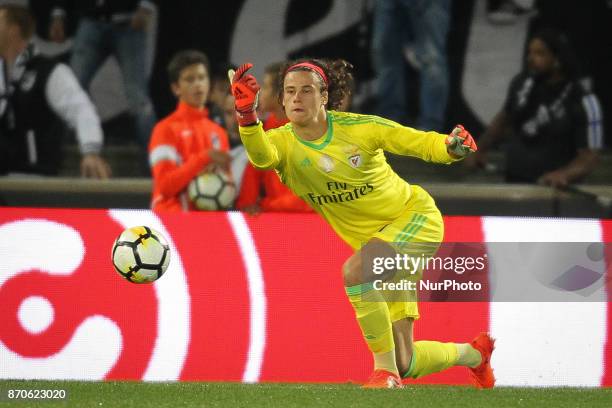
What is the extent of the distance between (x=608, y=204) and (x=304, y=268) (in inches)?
91.3

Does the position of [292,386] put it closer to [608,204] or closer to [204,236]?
[204,236]

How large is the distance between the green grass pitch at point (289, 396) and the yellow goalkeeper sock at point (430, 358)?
9 cm

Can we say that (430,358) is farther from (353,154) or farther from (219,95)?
(219,95)

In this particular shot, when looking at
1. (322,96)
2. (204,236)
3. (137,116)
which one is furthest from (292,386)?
(137,116)

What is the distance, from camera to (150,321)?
22.9 feet

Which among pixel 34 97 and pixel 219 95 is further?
pixel 219 95

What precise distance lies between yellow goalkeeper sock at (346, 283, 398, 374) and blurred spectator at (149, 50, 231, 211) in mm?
1644

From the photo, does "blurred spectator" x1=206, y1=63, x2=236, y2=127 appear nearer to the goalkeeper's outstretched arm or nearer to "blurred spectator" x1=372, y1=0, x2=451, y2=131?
"blurred spectator" x1=372, y1=0, x2=451, y2=131

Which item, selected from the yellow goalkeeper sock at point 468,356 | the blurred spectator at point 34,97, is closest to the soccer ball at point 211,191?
the blurred spectator at point 34,97

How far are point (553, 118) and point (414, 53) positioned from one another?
1.18 metres

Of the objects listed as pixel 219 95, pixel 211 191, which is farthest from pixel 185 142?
pixel 219 95

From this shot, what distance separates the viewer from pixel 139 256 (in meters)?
6.46

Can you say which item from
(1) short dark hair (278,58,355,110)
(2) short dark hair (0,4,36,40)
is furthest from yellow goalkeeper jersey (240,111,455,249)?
(2) short dark hair (0,4,36,40)

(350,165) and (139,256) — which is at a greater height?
(350,165)
